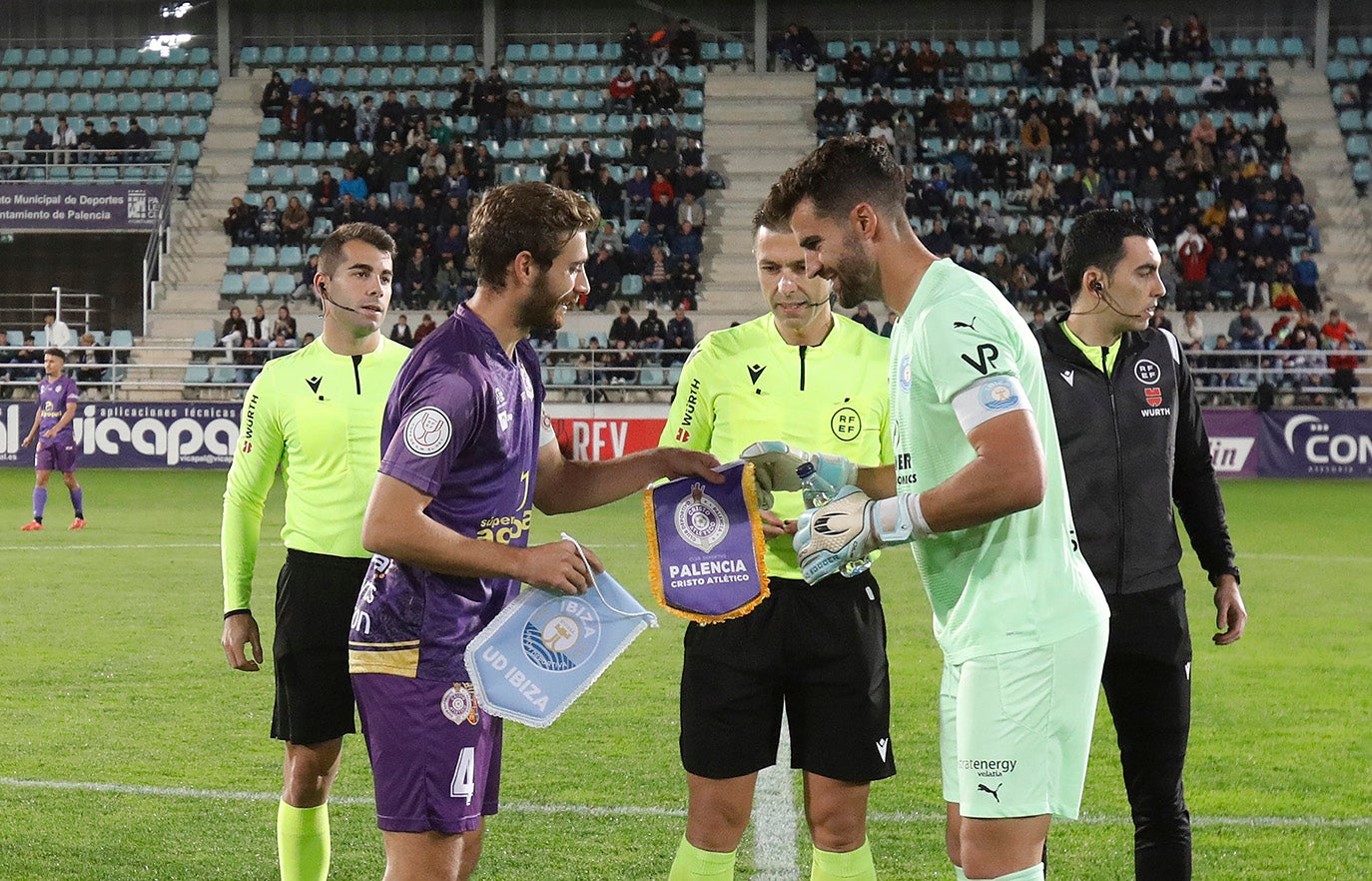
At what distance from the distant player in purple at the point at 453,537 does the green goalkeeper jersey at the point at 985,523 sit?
0.80 meters

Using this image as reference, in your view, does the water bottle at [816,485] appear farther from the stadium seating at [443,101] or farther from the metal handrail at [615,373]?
the stadium seating at [443,101]

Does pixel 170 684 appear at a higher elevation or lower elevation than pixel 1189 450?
lower

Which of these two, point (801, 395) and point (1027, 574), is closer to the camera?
point (1027, 574)

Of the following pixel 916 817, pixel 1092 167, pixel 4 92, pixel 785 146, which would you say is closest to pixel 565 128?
pixel 785 146

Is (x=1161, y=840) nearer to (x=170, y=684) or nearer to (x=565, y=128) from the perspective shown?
(x=170, y=684)

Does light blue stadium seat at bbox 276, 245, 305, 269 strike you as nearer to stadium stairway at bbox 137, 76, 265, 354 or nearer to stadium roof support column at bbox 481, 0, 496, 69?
stadium stairway at bbox 137, 76, 265, 354

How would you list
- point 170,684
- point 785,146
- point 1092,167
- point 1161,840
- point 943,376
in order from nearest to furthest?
point 943,376 < point 1161,840 < point 170,684 < point 1092,167 < point 785,146

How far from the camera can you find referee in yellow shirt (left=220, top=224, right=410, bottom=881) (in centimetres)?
459

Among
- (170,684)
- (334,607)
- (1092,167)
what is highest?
(1092,167)

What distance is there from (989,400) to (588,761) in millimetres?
4143

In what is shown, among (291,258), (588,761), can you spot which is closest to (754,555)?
(588,761)

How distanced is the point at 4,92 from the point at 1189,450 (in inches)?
1384

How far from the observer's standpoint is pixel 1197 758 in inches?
264

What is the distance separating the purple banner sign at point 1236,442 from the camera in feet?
73.4
